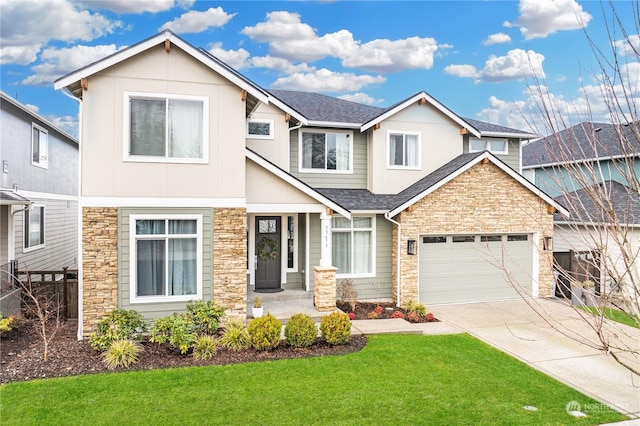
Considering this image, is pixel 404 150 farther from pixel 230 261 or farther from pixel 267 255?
pixel 230 261

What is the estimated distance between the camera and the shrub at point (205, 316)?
32.0ft

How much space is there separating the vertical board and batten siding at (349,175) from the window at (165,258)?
538 cm

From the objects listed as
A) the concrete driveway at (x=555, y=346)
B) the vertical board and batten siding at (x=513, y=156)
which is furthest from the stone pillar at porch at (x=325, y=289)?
the vertical board and batten siding at (x=513, y=156)

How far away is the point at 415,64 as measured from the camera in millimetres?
23984

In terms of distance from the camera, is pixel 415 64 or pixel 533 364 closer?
pixel 533 364

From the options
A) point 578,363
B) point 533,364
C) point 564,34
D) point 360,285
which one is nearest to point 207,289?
point 360,285

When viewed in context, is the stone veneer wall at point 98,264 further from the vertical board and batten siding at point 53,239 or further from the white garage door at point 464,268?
the white garage door at point 464,268

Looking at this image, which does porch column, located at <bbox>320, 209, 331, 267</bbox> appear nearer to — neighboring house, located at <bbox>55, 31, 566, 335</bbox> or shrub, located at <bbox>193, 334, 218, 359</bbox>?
neighboring house, located at <bbox>55, 31, 566, 335</bbox>

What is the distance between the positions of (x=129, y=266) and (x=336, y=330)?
4923 millimetres

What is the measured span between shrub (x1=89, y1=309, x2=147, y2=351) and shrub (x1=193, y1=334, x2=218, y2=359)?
57.8 inches

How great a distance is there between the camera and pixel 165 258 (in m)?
10.6

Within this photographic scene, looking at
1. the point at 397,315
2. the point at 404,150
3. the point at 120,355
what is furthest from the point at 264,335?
the point at 404,150

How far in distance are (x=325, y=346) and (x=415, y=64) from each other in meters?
18.5

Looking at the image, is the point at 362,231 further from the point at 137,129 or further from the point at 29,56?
the point at 29,56
